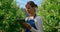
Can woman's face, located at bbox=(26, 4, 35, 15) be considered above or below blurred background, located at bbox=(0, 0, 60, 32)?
above

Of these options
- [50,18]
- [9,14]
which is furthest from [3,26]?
[50,18]

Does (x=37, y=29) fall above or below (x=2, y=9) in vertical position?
above

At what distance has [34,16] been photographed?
3.37 m

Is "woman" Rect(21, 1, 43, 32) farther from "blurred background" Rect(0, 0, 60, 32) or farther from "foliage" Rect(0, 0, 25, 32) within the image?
"foliage" Rect(0, 0, 25, 32)

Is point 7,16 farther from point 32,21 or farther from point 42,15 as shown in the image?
point 32,21

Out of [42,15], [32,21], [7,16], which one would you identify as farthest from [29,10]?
[7,16]

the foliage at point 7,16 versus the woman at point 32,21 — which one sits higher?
the woman at point 32,21

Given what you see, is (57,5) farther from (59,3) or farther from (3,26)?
(3,26)

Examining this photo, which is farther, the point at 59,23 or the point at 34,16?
the point at 59,23

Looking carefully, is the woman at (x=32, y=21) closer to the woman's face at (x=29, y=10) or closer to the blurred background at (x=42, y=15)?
the woman's face at (x=29, y=10)

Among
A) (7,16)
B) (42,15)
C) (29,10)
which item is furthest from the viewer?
(7,16)

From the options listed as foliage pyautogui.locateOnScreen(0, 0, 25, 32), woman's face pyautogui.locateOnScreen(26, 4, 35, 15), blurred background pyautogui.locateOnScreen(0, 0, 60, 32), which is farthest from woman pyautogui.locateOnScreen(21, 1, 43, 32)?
foliage pyautogui.locateOnScreen(0, 0, 25, 32)

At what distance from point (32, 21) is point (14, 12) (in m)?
11.6

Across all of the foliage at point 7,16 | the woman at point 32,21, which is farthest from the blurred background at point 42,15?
the woman at point 32,21
